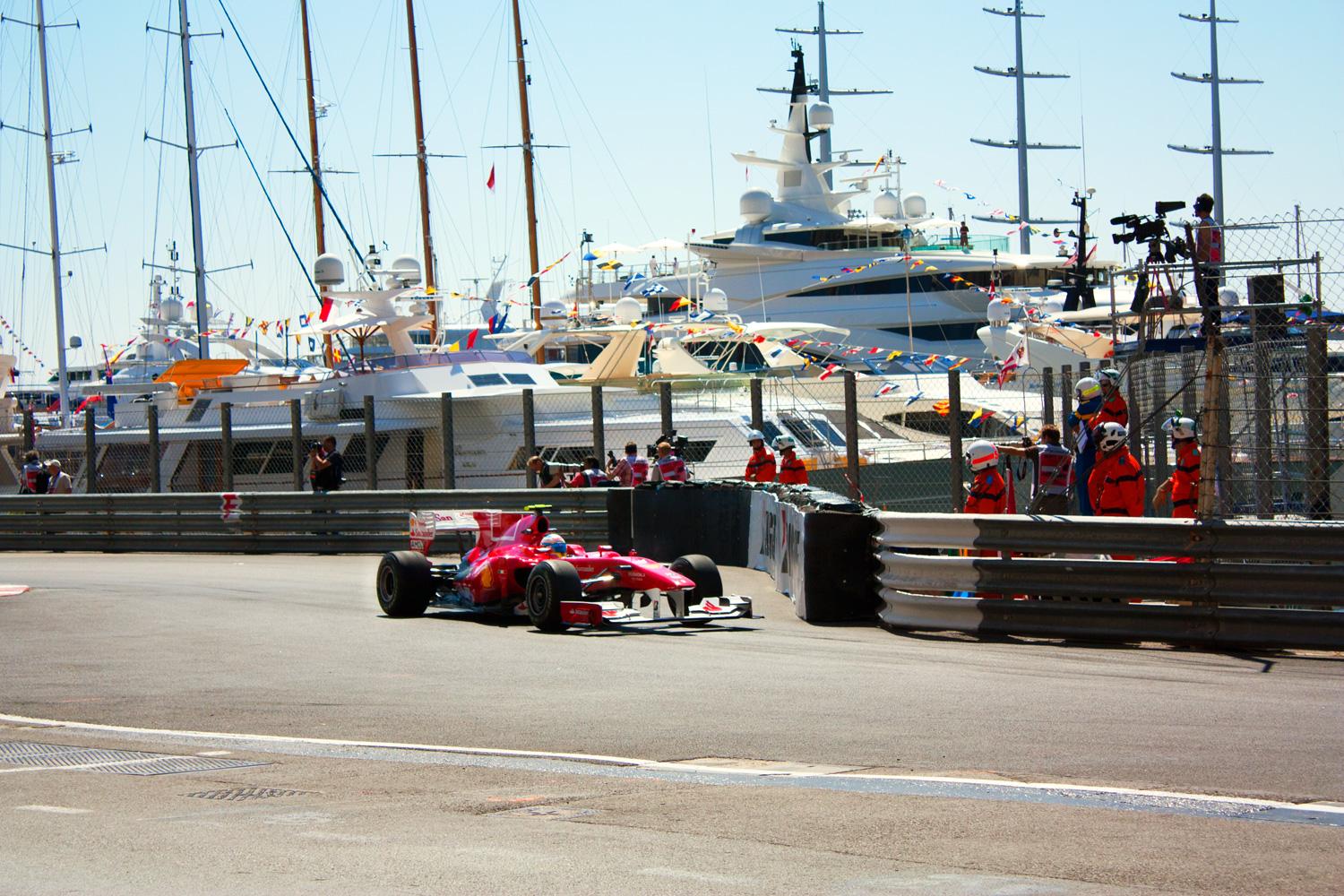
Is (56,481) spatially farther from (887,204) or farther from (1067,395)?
(887,204)

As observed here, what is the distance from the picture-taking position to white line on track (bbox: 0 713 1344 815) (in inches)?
209

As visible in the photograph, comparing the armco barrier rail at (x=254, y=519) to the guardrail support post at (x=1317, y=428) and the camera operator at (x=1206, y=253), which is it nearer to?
the camera operator at (x=1206, y=253)

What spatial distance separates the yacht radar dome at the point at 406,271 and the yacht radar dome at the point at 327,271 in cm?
115

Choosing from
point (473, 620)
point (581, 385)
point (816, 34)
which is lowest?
point (473, 620)

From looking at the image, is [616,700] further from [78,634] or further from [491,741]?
[78,634]

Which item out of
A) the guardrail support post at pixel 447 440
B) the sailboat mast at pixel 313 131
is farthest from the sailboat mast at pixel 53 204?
the guardrail support post at pixel 447 440

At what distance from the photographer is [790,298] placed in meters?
48.7

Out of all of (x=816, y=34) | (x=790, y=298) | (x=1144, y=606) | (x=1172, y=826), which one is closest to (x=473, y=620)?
(x=1144, y=606)

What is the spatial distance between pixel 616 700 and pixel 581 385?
66.0 ft

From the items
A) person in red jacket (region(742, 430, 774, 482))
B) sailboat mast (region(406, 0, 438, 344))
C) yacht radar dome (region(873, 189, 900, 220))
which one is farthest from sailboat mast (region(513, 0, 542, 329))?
person in red jacket (region(742, 430, 774, 482))

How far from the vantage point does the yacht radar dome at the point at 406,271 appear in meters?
31.7

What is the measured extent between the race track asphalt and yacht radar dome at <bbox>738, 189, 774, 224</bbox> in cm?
3794

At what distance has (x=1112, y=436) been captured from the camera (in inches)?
444

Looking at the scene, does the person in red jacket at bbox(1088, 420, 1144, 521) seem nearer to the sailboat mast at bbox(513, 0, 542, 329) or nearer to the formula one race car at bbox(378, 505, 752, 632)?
the formula one race car at bbox(378, 505, 752, 632)
